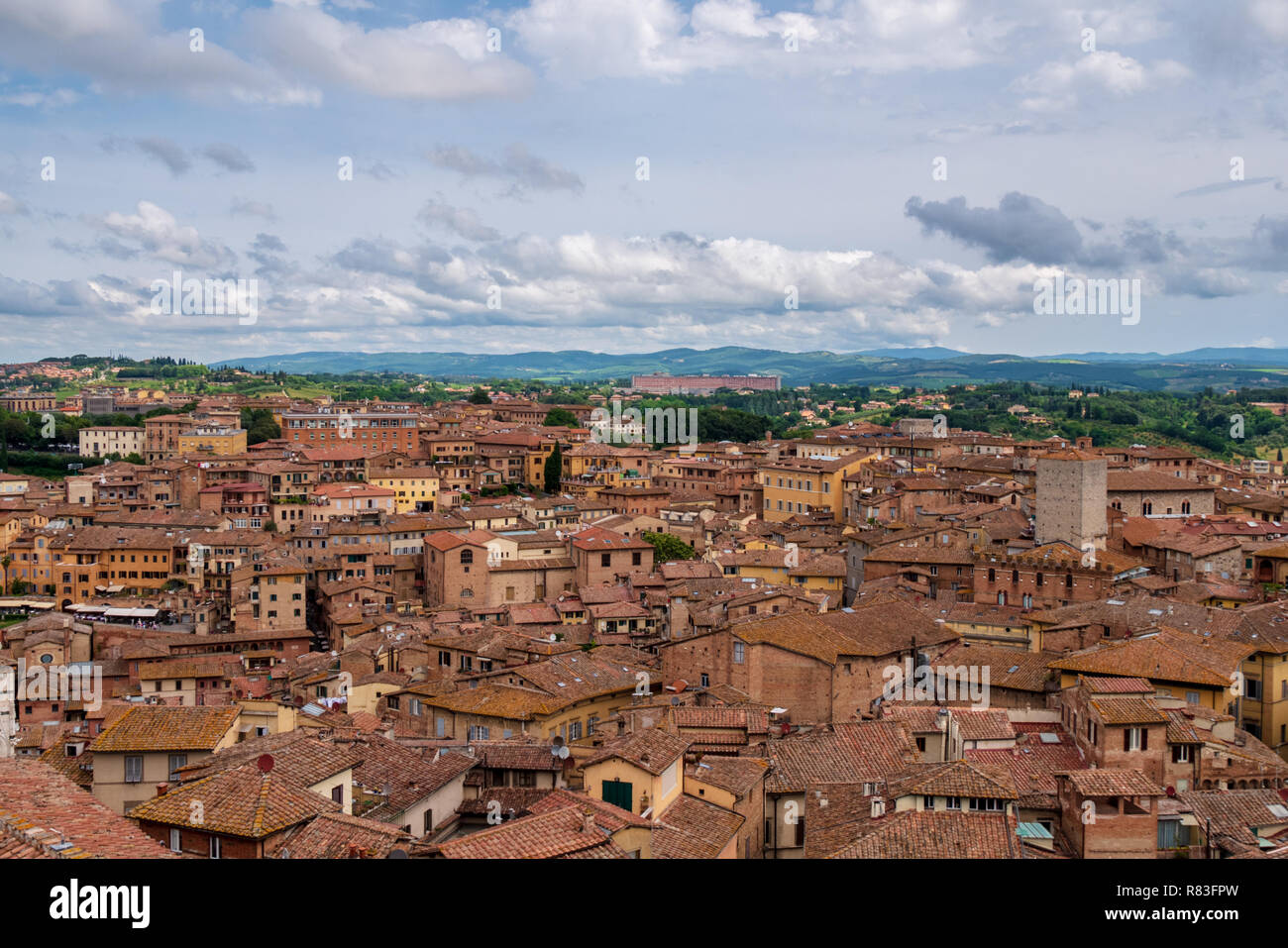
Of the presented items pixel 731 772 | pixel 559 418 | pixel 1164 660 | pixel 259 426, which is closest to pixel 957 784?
pixel 731 772

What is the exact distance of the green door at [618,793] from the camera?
1166 centimetres

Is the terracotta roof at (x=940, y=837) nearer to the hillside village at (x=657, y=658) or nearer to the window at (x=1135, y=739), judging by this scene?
the hillside village at (x=657, y=658)

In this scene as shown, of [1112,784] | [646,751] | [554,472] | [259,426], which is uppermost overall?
[259,426]

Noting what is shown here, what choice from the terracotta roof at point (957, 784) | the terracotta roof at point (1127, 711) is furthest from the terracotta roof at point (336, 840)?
the terracotta roof at point (1127, 711)

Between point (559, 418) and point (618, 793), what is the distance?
7622 cm

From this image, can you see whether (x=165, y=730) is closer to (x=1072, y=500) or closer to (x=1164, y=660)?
(x=1164, y=660)

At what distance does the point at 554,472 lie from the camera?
61000mm

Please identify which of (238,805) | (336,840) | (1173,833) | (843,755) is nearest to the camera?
(336,840)

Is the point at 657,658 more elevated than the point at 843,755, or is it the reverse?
the point at 843,755

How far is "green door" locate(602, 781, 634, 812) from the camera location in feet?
38.3

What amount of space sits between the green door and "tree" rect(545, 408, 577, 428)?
73.9 meters
